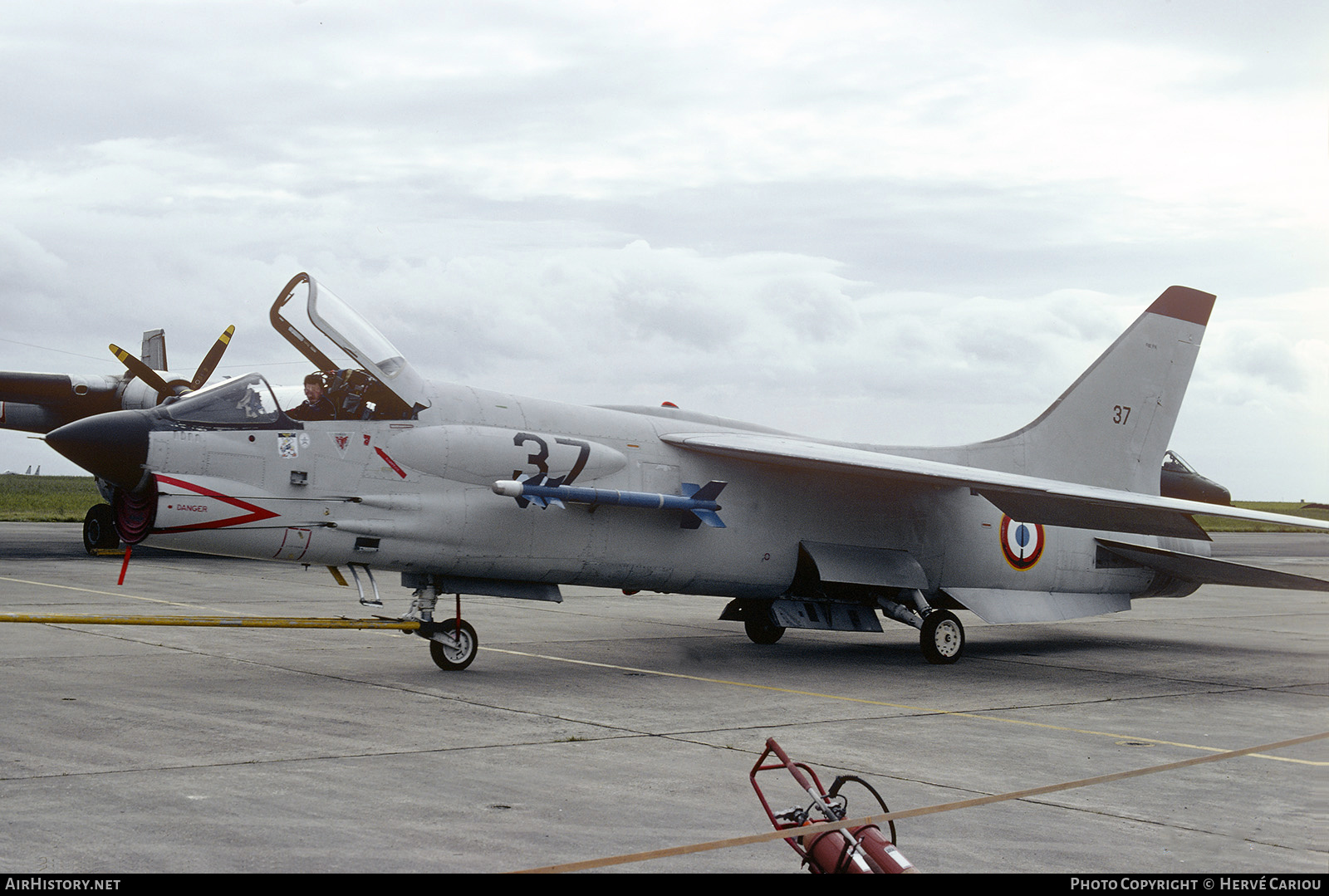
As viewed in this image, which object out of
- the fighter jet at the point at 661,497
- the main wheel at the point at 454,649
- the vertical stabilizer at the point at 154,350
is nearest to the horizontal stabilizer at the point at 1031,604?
the fighter jet at the point at 661,497

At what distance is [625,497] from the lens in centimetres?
1146

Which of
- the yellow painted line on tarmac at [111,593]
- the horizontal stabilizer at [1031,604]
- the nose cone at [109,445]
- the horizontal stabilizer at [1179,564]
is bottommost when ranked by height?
the yellow painted line on tarmac at [111,593]

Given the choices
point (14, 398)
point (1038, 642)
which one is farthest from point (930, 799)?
point (14, 398)

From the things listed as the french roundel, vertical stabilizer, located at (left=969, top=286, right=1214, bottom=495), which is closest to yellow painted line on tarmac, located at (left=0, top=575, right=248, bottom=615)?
the french roundel

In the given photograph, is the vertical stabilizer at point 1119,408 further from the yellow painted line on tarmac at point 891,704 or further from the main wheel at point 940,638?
the yellow painted line on tarmac at point 891,704

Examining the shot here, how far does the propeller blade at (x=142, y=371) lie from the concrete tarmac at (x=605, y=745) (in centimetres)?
631

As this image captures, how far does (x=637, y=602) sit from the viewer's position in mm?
20875

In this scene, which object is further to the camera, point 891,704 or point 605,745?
point 891,704

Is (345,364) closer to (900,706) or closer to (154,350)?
(900,706)

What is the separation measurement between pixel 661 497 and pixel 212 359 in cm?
1604

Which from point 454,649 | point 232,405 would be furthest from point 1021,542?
point 232,405

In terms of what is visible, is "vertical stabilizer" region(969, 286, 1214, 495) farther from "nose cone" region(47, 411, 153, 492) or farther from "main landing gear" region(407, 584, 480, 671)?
"nose cone" region(47, 411, 153, 492)

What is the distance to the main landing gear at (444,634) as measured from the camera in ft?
36.1

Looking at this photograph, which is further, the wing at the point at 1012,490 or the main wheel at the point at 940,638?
the main wheel at the point at 940,638
